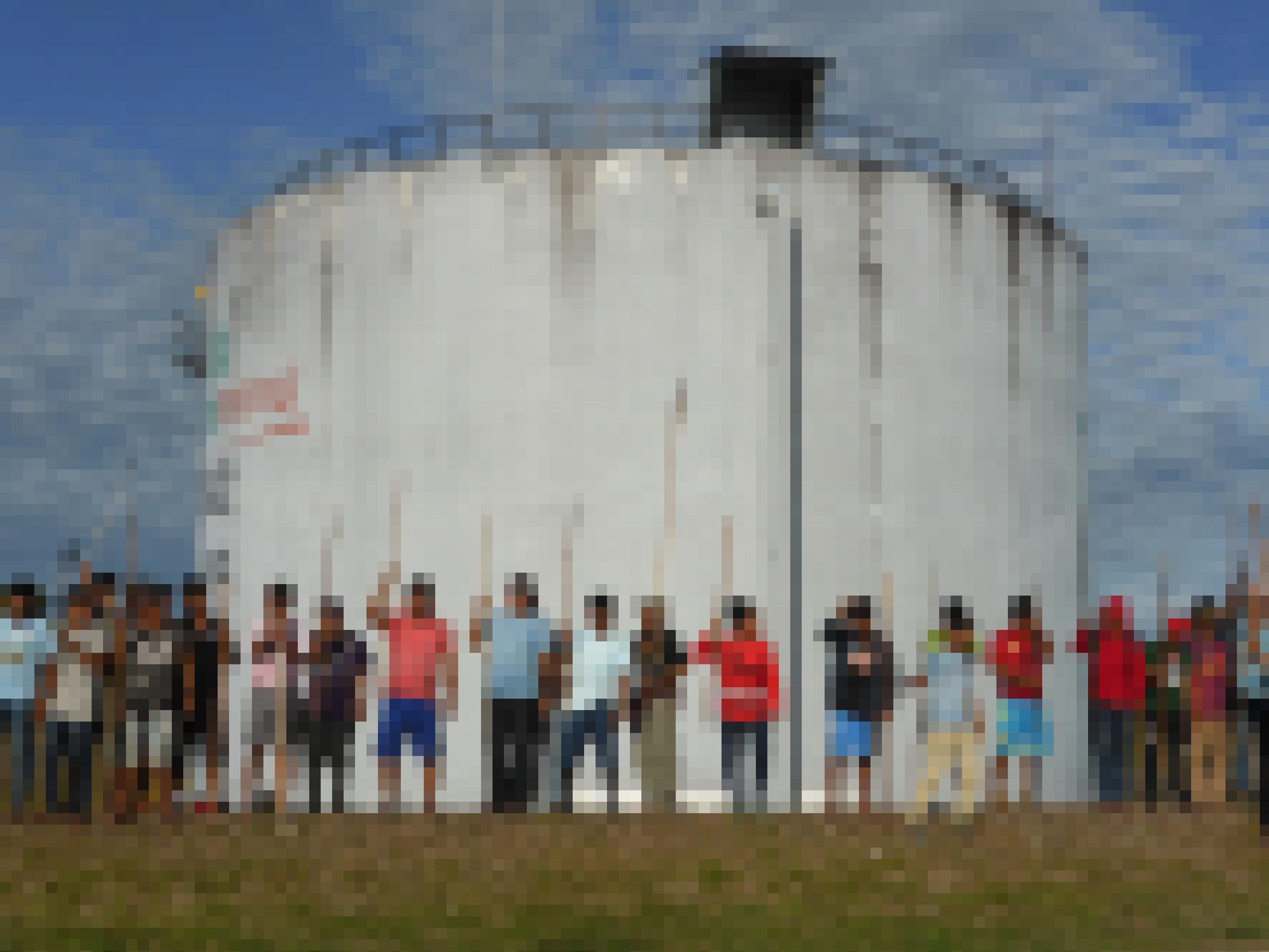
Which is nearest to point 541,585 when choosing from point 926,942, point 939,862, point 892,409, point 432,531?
point 432,531

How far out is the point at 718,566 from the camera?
15.3 metres

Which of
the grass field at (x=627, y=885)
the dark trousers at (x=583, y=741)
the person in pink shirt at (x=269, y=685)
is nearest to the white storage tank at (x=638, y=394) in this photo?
the person in pink shirt at (x=269, y=685)

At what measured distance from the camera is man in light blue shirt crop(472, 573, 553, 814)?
1238 centimetres

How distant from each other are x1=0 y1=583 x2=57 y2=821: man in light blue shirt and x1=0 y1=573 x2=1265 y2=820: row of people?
1cm

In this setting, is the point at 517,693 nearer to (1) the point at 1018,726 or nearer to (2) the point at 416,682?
(2) the point at 416,682

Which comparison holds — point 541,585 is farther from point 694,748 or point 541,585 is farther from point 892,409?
point 892,409

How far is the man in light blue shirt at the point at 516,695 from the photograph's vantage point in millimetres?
12375

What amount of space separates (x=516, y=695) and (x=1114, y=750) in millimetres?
6147

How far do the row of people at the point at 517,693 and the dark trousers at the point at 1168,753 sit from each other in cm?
13

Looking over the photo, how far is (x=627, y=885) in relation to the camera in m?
9.43

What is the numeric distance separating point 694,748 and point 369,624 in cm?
311

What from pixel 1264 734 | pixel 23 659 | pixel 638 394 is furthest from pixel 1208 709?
pixel 23 659

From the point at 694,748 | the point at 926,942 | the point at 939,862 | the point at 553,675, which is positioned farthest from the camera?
the point at 694,748

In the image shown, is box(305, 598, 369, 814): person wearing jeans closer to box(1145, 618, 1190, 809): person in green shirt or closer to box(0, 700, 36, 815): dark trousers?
box(0, 700, 36, 815): dark trousers
